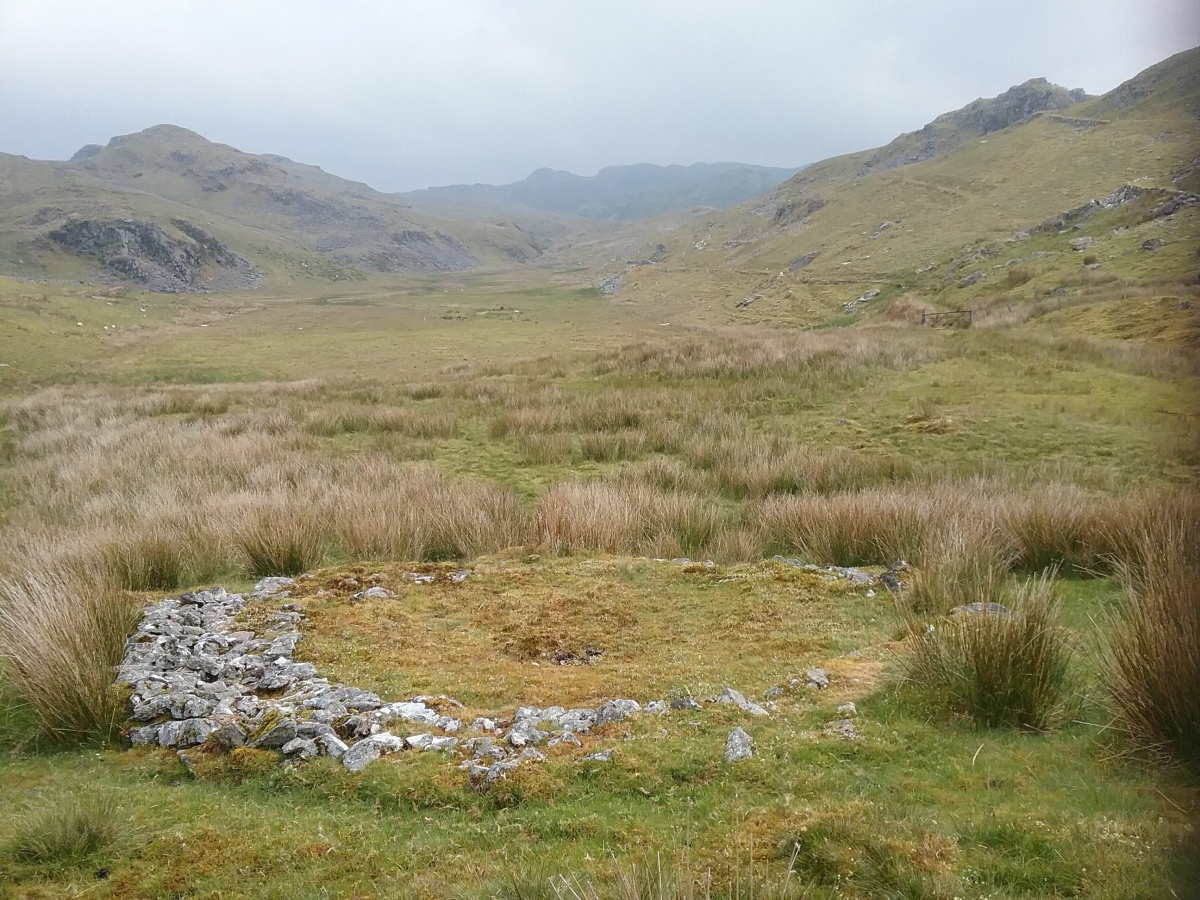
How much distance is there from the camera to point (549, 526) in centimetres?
688

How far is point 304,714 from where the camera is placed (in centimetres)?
349

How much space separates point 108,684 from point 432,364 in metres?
26.6

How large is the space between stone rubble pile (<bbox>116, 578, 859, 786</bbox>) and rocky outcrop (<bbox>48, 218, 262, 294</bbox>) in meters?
91.6

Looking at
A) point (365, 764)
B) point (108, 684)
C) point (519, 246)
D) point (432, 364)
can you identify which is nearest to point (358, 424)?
point (108, 684)

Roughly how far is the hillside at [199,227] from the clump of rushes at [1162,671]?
97392mm

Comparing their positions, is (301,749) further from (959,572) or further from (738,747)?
(959,572)

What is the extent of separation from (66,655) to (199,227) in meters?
114

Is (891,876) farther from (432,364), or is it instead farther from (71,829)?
(432,364)

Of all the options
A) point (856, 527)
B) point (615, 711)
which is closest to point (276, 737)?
point (615, 711)

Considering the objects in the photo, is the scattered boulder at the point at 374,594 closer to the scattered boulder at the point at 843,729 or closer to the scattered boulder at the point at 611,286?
the scattered boulder at the point at 843,729

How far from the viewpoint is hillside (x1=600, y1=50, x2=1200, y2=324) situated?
26953 millimetres

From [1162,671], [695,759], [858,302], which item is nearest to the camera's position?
[1162,671]

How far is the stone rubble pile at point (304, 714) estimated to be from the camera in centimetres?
318

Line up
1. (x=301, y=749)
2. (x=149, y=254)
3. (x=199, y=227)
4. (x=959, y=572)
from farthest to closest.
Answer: (x=199, y=227) → (x=149, y=254) → (x=959, y=572) → (x=301, y=749)
